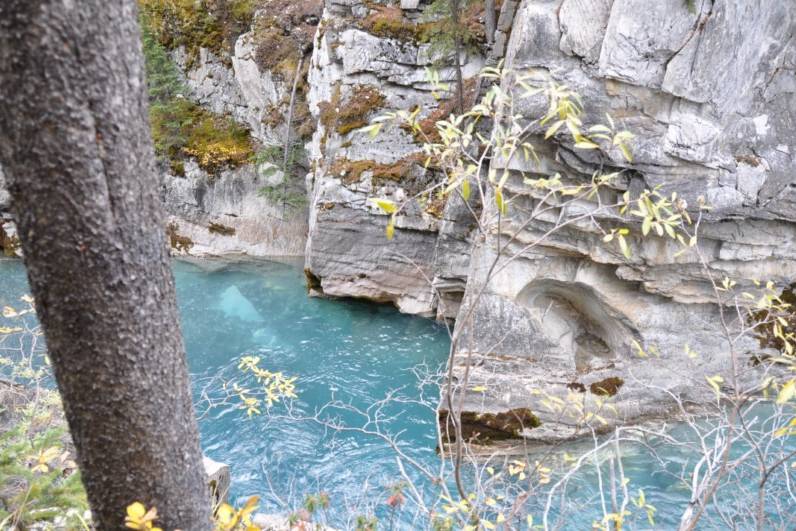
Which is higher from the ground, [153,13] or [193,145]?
[153,13]

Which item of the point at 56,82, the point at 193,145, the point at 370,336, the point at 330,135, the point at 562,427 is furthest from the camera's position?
the point at 193,145

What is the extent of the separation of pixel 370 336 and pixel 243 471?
4835mm

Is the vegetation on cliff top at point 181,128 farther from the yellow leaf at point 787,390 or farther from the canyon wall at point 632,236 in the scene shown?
the yellow leaf at point 787,390

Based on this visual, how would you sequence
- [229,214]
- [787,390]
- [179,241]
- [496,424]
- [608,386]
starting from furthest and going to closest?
[229,214] < [179,241] < [608,386] < [496,424] < [787,390]

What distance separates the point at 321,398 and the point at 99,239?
894 cm

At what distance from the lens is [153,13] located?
17172 millimetres

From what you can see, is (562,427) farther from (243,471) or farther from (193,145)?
(193,145)

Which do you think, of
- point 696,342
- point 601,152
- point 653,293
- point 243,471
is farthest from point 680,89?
point 243,471

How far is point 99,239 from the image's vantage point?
146 centimetres

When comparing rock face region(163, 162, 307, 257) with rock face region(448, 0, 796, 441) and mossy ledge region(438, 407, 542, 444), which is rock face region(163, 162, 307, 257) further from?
mossy ledge region(438, 407, 542, 444)

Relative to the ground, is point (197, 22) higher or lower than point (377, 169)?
higher

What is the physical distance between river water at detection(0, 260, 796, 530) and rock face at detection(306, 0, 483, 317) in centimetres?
103

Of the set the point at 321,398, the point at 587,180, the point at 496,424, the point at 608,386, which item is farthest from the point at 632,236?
the point at 321,398

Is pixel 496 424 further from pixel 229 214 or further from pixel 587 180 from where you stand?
pixel 229 214
